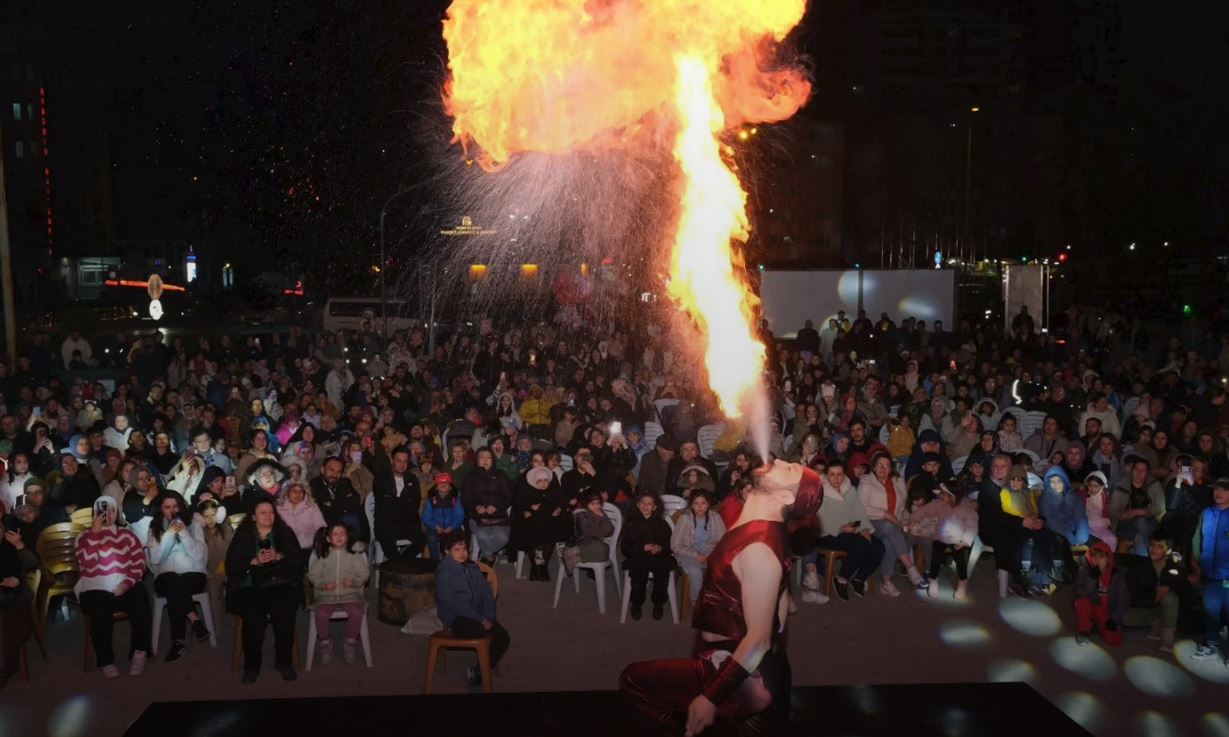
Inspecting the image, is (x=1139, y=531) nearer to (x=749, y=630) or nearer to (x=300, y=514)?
(x=749, y=630)

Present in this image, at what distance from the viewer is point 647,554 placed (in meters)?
8.27

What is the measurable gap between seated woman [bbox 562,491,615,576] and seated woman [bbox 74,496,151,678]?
3.16 meters

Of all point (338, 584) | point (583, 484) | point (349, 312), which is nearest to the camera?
point (338, 584)

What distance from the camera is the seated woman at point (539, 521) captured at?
9.22 metres

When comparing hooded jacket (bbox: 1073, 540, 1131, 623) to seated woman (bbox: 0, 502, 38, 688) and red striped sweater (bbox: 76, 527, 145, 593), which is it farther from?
seated woman (bbox: 0, 502, 38, 688)

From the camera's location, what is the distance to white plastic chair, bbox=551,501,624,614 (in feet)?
28.0

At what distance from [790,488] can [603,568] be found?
4456 millimetres

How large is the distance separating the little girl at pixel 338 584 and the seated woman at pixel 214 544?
34.4 inches

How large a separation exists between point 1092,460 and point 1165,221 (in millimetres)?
28946

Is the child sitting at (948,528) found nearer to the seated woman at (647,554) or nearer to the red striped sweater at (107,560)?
the seated woman at (647,554)

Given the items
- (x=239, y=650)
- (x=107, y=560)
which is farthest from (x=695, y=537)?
(x=107, y=560)

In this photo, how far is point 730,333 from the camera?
10.1m

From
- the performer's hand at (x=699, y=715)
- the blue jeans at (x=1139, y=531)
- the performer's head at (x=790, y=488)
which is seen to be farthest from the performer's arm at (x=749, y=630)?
the blue jeans at (x=1139, y=531)

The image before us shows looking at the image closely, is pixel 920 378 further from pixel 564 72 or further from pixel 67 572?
pixel 67 572
